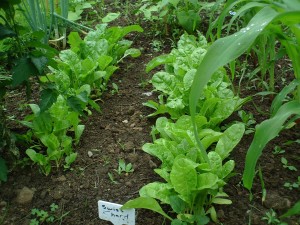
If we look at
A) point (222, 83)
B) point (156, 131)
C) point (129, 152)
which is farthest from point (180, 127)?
point (222, 83)

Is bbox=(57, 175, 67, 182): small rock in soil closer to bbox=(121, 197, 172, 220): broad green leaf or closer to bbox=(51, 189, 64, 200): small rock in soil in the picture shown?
bbox=(51, 189, 64, 200): small rock in soil

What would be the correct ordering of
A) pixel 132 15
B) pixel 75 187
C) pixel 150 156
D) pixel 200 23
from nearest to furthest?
1. pixel 75 187
2. pixel 150 156
3. pixel 200 23
4. pixel 132 15

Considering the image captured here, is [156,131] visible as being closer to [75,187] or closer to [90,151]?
[90,151]

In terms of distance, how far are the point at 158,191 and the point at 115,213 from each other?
17 cm

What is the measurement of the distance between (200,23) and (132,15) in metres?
0.53

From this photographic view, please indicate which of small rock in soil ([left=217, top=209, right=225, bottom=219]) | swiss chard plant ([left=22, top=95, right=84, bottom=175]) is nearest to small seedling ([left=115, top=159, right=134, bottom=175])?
swiss chard plant ([left=22, top=95, right=84, bottom=175])

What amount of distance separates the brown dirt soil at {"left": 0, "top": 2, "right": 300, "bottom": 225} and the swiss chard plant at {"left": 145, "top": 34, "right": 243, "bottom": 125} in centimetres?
13

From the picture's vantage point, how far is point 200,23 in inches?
108

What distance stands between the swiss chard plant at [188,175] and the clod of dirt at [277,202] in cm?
15

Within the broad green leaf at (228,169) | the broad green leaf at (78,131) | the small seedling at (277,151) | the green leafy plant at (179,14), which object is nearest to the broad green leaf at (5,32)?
the broad green leaf at (78,131)

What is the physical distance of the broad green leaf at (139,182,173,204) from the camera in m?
1.43

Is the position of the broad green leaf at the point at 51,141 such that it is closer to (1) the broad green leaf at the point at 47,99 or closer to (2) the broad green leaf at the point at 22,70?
(1) the broad green leaf at the point at 47,99

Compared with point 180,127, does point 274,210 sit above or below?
below

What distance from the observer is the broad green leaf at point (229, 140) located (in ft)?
5.08
